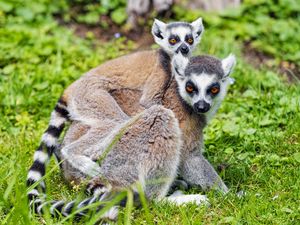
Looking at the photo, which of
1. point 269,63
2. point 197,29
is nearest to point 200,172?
point 197,29

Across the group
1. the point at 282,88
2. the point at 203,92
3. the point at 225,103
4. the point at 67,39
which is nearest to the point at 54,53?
the point at 67,39

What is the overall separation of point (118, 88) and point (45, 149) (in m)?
0.89

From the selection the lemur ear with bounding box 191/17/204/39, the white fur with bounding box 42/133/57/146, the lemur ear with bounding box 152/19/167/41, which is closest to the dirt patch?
the lemur ear with bounding box 191/17/204/39

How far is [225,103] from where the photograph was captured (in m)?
7.36

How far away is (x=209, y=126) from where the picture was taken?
692 centimetres

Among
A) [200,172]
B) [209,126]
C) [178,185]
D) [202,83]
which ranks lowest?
[209,126]

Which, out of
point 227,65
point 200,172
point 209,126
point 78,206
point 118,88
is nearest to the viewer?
point 78,206

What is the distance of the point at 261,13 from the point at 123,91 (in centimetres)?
410

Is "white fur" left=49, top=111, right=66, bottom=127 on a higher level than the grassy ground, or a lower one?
higher

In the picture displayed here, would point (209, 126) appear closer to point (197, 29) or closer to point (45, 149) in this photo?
point (197, 29)

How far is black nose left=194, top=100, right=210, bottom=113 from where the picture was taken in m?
5.35

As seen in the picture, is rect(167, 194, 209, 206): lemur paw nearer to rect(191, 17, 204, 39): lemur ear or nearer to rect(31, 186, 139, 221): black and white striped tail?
rect(31, 186, 139, 221): black and white striped tail

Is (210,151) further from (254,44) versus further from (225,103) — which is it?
(254,44)

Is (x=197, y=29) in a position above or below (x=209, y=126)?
above
